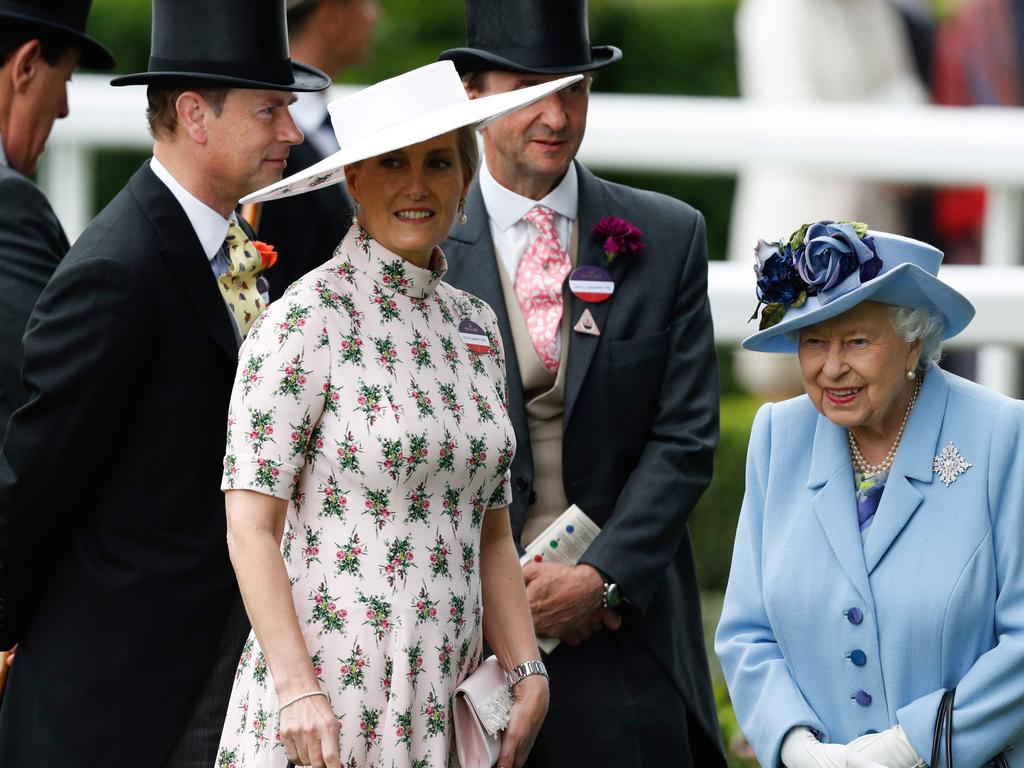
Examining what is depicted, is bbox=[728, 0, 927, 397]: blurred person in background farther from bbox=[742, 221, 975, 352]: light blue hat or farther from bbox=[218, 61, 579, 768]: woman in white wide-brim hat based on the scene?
bbox=[218, 61, 579, 768]: woman in white wide-brim hat

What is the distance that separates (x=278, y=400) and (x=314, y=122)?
285 cm

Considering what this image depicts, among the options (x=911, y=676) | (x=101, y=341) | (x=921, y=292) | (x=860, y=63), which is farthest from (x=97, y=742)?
(x=860, y=63)

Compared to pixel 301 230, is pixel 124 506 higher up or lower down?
lower down

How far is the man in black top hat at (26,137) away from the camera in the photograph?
4180 millimetres

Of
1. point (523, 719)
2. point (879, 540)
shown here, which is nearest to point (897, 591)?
point (879, 540)

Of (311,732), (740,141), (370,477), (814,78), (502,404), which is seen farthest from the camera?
(814,78)

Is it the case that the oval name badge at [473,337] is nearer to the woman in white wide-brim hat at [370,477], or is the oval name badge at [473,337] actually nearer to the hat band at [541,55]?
the woman in white wide-brim hat at [370,477]

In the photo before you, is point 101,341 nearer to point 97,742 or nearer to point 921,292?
point 97,742

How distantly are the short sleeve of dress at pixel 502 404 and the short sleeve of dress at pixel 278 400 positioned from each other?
441 mm

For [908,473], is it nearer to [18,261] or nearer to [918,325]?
[918,325]

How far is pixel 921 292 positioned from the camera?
3.83 metres

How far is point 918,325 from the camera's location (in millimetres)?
3881

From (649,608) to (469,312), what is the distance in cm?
109

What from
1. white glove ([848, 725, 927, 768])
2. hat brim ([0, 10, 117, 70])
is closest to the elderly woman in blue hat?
white glove ([848, 725, 927, 768])
